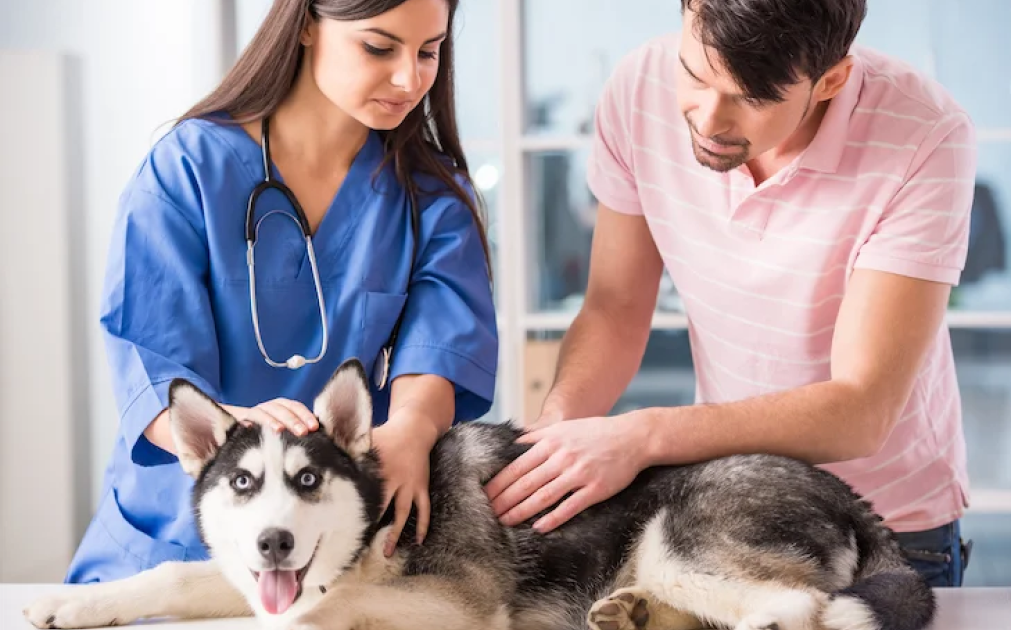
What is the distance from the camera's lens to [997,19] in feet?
10.6

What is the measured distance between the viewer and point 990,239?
3.26m

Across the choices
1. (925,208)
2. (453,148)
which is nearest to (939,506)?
(925,208)

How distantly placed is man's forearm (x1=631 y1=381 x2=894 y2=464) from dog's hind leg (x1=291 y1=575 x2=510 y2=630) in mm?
310

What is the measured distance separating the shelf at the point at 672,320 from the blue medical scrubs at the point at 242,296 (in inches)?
61.0

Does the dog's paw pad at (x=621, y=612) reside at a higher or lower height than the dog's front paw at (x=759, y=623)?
lower

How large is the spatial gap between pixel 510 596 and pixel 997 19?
2.88 m

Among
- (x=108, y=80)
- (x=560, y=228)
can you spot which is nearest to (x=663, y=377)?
(x=560, y=228)

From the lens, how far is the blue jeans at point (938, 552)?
65.1 inches

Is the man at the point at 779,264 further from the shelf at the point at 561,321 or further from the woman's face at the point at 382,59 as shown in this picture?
the shelf at the point at 561,321

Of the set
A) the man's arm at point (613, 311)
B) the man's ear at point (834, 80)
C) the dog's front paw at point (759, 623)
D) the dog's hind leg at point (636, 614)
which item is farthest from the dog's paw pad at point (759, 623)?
the man's ear at point (834, 80)

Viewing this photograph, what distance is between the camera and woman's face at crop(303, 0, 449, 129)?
144 centimetres

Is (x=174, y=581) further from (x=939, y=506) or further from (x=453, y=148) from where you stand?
(x=939, y=506)

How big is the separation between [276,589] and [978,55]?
3.03m

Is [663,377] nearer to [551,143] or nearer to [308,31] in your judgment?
[551,143]
